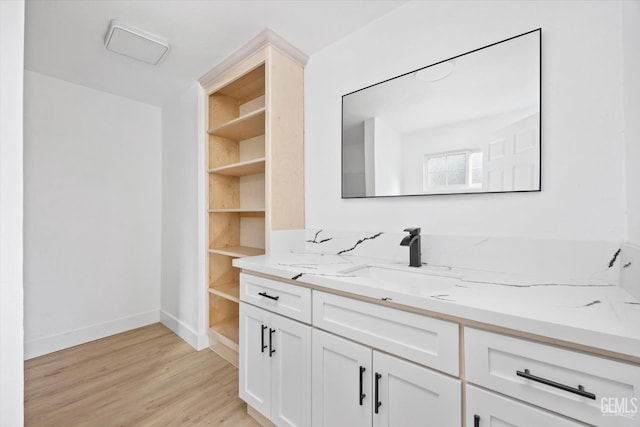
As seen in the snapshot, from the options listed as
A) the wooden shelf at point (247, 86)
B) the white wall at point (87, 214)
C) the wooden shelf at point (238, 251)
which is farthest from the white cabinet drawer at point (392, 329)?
the white wall at point (87, 214)

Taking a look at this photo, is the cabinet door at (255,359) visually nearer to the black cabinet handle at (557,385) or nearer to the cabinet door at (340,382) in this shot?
the cabinet door at (340,382)

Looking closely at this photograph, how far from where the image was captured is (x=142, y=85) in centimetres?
252

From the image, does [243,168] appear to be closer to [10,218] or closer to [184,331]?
[10,218]

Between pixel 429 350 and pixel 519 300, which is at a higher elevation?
pixel 519 300

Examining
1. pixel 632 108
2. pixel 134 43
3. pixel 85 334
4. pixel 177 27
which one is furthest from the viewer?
pixel 85 334

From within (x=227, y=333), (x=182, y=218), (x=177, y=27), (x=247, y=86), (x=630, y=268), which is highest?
(x=177, y=27)

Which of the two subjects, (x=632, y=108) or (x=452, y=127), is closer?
(x=632, y=108)

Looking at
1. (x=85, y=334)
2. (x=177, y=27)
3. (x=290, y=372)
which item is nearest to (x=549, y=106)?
(x=290, y=372)

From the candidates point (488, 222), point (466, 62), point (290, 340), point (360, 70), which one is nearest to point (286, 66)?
point (360, 70)

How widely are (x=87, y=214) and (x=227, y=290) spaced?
1560 millimetres

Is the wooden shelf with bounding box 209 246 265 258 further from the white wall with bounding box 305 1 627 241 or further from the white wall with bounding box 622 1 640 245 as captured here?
the white wall with bounding box 622 1 640 245

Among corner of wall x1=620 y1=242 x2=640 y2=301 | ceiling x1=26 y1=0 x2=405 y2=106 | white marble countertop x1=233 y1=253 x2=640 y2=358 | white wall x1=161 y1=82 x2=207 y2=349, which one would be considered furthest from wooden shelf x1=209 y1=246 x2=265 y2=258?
corner of wall x1=620 y1=242 x2=640 y2=301

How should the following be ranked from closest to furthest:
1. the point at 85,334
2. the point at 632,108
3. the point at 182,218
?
the point at 632,108 → the point at 85,334 → the point at 182,218

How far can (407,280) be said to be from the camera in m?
1.35
